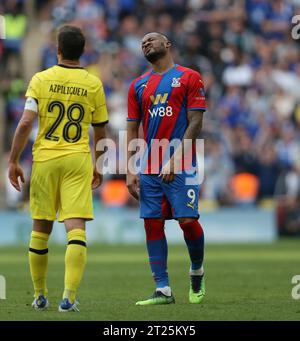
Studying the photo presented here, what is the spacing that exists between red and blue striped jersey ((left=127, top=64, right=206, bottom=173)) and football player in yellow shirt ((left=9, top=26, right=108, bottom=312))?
81cm

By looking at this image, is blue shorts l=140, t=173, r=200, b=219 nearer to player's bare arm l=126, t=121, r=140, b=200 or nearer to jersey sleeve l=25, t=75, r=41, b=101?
player's bare arm l=126, t=121, r=140, b=200

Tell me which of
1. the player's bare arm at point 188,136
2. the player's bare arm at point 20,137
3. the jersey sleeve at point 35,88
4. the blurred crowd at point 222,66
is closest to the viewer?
the player's bare arm at point 20,137

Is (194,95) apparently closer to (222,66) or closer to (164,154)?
(164,154)

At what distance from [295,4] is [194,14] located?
2622mm

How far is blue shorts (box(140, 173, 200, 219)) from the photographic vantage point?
9.82m

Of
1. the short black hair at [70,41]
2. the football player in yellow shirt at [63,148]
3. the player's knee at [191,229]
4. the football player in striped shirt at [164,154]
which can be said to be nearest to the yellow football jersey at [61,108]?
the football player in yellow shirt at [63,148]

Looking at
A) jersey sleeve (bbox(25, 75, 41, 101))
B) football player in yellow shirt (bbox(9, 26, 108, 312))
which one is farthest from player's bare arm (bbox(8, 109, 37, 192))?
jersey sleeve (bbox(25, 75, 41, 101))

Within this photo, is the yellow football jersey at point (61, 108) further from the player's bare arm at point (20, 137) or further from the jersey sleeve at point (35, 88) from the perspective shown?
the player's bare arm at point (20, 137)

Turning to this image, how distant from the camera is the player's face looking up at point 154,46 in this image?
9.80 metres

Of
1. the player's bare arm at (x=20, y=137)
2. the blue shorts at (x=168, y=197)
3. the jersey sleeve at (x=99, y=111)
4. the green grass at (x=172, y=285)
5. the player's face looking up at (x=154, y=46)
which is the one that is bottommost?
the green grass at (x=172, y=285)

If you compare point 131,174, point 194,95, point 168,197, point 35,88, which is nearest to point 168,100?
point 194,95

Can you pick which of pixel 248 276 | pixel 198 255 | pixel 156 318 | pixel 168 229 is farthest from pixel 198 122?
pixel 168 229

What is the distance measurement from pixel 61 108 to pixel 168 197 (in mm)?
1478

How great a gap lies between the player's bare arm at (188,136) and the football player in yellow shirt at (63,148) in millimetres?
860
